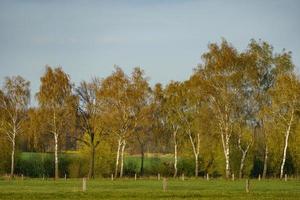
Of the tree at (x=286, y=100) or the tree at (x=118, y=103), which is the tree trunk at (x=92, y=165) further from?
the tree at (x=286, y=100)

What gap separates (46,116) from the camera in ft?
247

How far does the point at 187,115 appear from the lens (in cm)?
8588

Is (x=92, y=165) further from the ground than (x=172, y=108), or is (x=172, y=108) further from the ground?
(x=172, y=108)

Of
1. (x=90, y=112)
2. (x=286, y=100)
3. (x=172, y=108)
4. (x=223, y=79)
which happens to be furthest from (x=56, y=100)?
(x=286, y=100)

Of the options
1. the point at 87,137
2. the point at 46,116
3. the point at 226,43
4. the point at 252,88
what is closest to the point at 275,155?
the point at 252,88

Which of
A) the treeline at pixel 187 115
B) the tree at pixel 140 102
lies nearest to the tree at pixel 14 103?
the treeline at pixel 187 115

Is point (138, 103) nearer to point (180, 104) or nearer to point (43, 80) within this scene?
point (180, 104)

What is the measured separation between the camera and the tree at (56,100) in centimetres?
7619

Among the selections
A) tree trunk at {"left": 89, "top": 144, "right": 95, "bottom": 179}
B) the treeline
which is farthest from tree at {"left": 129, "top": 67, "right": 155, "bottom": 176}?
tree trunk at {"left": 89, "top": 144, "right": 95, "bottom": 179}

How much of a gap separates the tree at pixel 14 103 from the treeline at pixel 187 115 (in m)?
0.14

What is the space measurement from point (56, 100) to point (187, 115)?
19.9 m

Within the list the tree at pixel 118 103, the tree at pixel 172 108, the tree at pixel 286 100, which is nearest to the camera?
the tree at pixel 286 100

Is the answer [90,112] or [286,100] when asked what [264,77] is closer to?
[286,100]

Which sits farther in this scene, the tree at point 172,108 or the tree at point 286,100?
the tree at point 172,108
